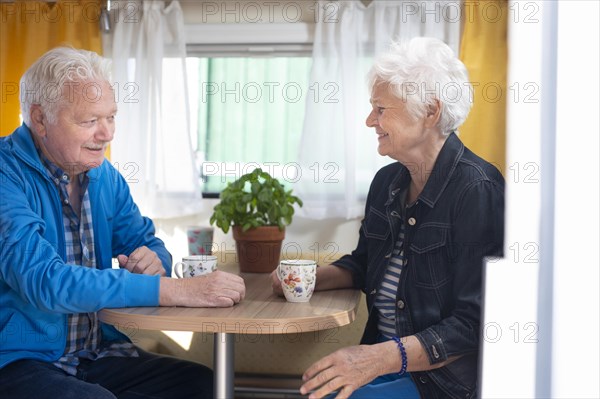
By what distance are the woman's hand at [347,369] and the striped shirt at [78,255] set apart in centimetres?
65

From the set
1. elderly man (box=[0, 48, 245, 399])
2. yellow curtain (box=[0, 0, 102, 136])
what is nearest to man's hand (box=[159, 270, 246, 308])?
elderly man (box=[0, 48, 245, 399])

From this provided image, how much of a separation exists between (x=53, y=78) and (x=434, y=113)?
839 mm

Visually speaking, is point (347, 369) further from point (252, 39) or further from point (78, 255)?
point (252, 39)

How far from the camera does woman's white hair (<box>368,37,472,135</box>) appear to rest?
1427mm

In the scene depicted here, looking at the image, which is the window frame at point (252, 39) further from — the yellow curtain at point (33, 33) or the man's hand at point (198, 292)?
the man's hand at point (198, 292)

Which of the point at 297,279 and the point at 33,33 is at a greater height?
the point at 33,33

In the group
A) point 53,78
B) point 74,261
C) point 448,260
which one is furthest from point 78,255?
point 448,260

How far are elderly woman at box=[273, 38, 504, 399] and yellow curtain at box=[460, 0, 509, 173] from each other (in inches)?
46.6

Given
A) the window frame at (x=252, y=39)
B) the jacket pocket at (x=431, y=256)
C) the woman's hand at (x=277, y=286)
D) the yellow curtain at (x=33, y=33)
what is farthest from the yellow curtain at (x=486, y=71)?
the yellow curtain at (x=33, y=33)

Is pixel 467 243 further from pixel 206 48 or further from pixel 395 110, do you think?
pixel 206 48

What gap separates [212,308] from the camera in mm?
1259

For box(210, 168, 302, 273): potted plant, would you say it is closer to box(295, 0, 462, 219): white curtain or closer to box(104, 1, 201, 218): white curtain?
box(295, 0, 462, 219): white curtain

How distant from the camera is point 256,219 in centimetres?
200

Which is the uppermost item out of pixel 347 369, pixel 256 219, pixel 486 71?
pixel 486 71
